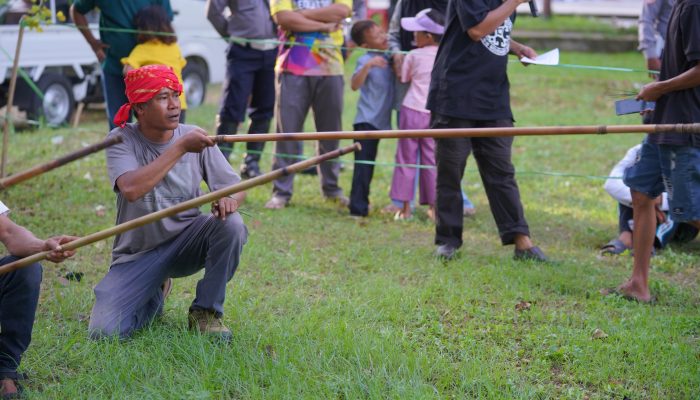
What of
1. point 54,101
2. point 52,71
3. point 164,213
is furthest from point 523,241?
point 52,71

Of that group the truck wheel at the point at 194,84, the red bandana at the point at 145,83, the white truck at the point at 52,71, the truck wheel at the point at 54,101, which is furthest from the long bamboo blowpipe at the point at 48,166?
the truck wheel at the point at 194,84

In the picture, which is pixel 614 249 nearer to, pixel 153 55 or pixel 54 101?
pixel 153 55

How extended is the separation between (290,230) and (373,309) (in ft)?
6.59

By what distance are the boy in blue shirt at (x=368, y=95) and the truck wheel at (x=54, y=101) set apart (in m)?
5.08

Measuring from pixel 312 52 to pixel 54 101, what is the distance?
17.1ft

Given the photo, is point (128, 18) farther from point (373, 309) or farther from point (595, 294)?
point (595, 294)

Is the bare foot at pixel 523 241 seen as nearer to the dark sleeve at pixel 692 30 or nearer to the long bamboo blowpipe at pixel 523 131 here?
the dark sleeve at pixel 692 30

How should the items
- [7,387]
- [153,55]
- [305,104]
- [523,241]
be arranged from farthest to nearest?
[305,104] < [153,55] < [523,241] < [7,387]

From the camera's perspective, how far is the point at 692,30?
15.2ft

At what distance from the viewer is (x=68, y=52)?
11422 millimetres

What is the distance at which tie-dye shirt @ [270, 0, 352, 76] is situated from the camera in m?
7.18

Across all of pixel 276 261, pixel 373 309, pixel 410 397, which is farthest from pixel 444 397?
pixel 276 261

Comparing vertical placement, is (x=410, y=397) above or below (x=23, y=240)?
below

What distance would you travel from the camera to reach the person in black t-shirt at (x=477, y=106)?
553cm
